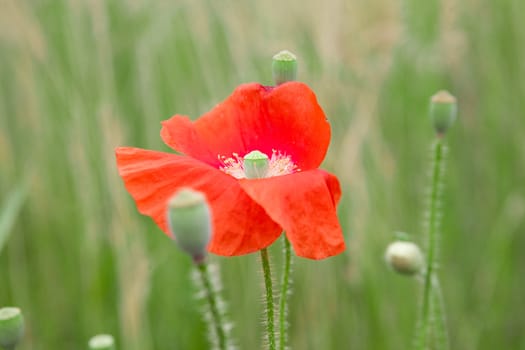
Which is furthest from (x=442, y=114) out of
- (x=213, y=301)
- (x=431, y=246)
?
(x=213, y=301)

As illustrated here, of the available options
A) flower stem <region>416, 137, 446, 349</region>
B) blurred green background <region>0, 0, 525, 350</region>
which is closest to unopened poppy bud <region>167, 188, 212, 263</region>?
flower stem <region>416, 137, 446, 349</region>

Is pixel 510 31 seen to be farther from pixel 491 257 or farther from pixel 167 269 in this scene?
pixel 167 269

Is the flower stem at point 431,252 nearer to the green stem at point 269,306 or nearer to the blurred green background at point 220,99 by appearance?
the green stem at point 269,306

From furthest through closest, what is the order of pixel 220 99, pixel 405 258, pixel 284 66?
pixel 220 99, pixel 405 258, pixel 284 66

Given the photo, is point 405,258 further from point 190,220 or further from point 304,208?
point 190,220

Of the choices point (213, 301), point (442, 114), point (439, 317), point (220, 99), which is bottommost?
point (439, 317)

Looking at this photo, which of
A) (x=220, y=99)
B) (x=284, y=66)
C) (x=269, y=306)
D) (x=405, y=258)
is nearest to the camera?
(x=269, y=306)

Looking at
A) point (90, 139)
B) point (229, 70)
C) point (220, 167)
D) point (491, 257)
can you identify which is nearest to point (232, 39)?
point (229, 70)

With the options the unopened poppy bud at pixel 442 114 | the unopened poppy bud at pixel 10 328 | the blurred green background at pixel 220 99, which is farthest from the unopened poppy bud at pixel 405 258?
the blurred green background at pixel 220 99
